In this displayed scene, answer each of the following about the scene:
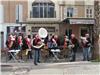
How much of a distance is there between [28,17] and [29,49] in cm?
2474

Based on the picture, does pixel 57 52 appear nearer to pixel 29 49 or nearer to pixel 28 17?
pixel 29 49

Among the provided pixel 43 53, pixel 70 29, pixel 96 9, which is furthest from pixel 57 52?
pixel 70 29

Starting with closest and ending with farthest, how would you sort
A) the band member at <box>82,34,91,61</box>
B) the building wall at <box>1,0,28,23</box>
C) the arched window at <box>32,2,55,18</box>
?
the band member at <box>82,34,91,61</box> → the building wall at <box>1,0,28,23</box> → the arched window at <box>32,2,55,18</box>

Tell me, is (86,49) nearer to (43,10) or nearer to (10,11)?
(10,11)

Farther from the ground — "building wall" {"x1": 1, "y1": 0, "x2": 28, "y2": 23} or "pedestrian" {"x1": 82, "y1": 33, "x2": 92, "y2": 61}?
"building wall" {"x1": 1, "y1": 0, "x2": 28, "y2": 23}

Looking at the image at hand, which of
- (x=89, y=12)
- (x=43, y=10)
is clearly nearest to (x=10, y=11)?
(x=43, y=10)

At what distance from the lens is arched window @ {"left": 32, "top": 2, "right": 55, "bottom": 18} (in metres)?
46.6

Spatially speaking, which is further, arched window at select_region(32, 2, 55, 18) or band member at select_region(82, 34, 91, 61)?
arched window at select_region(32, 2, 55, 18)

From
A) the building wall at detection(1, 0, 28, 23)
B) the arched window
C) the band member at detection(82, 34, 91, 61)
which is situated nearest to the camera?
the band member at detection(82, 34, 91, 61)

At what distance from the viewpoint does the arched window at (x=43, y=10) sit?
4662 centimetres

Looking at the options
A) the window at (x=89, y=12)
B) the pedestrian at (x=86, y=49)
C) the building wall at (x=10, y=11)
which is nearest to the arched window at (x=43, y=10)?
the building wall at (x=10, y=11)

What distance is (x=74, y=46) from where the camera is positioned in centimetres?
2030

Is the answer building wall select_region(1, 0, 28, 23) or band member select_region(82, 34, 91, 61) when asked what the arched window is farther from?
band member select_region(82, 34, 91, 61)

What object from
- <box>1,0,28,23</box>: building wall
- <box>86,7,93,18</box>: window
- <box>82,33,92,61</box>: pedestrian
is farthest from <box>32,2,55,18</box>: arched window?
<box>82,33,92,61</box>: pedestrian
